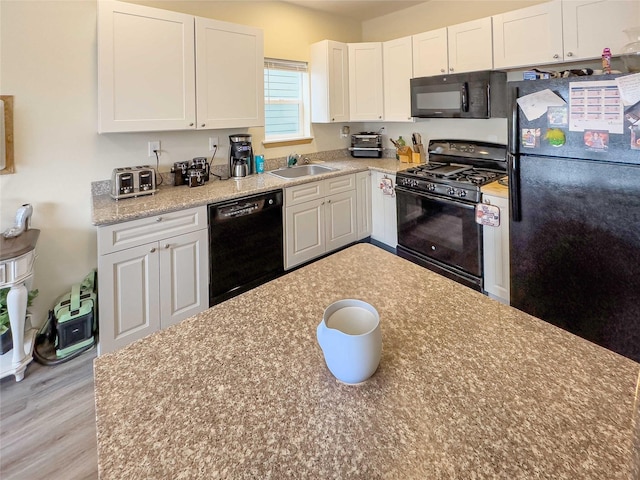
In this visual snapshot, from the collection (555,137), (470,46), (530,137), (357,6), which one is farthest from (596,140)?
(357,6)

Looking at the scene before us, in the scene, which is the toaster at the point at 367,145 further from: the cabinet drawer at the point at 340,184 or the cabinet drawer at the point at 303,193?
the cabinet drawer at the point at 303,193

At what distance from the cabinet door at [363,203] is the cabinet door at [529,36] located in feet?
4.85

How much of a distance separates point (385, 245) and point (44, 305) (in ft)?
9.56

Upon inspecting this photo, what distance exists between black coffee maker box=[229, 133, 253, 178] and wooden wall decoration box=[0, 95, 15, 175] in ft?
4.88

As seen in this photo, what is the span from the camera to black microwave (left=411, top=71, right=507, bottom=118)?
293 cm

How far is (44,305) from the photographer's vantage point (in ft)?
8.14

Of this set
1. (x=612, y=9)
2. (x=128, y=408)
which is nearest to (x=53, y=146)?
(x=128, y=408)

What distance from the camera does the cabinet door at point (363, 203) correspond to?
12.0 feet

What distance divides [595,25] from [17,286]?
12.7 feet

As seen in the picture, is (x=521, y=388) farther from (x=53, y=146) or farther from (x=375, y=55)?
(x=375, y=55)

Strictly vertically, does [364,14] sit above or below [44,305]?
above

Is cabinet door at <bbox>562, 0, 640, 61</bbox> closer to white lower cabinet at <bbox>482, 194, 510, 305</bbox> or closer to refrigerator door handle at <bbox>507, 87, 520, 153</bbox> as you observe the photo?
refrigerator door handle at <bbox>507, 87, 520, 153</bbox>

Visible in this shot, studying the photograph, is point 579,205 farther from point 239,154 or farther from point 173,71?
point 173,71

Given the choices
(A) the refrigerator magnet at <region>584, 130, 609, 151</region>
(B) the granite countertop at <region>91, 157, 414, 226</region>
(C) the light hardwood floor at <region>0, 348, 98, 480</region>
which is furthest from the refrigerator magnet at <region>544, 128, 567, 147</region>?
(C) the light hardwood floor at <region>0, 348, 98, 480</region>
